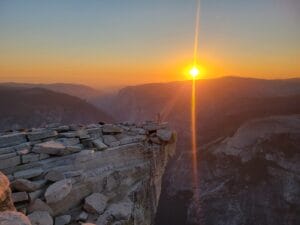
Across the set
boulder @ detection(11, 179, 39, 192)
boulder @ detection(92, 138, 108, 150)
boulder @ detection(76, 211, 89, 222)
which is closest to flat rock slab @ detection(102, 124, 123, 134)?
boulder @ detection(92, 138, 108, 150)

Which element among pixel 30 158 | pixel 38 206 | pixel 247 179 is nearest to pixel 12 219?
pixel 38 206

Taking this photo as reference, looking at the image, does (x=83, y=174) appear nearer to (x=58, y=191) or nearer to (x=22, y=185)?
(x=58, y=191)

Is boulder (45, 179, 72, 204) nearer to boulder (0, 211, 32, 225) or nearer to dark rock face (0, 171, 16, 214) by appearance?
dark rock face (0, 171, 16, 214)

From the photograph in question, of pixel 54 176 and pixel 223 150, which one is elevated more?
pixel 54 176

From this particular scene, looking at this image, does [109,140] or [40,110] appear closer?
[109,140]

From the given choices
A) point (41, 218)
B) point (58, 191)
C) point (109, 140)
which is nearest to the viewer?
point (41, 218)

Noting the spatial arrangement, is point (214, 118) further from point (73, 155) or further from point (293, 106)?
point (73, 155)

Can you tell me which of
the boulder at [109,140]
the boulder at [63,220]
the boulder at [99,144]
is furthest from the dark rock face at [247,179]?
the boulder at [63,220]
